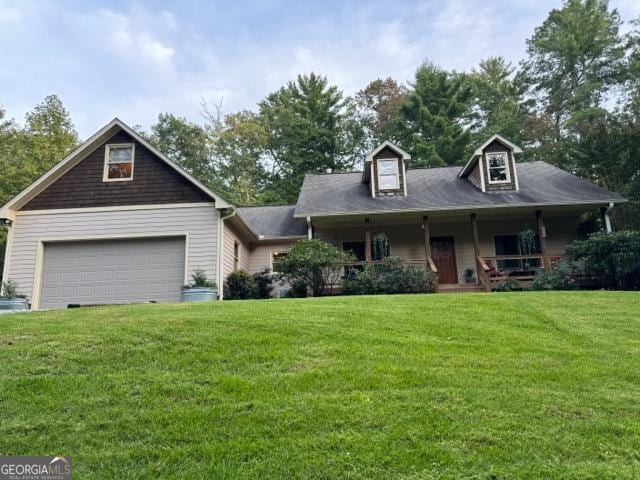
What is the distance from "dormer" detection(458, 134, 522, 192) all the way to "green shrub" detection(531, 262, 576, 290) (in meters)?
3.92

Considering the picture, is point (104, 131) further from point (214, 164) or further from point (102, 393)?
point (214, 164)

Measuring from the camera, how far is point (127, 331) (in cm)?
595

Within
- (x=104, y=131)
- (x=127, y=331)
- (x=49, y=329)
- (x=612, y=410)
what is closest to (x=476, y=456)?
(x=612, y=410)

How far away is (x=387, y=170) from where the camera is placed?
16328 millimetres

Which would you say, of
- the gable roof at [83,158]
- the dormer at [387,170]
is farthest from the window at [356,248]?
the gable roof at [83,158]

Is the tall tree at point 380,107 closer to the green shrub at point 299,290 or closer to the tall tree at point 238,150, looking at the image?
the tall tree at point 238,150

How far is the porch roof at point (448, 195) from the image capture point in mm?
14469

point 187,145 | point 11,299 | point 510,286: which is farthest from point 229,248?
point 187,145

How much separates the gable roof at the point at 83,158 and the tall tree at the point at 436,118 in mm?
17126

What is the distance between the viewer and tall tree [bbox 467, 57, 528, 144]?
28781mm

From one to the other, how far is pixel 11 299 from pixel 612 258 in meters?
16.4

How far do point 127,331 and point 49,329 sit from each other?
1.26 meters

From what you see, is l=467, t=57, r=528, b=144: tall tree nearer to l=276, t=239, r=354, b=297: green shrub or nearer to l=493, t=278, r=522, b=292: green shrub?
l=493, t=278, r=522, b=292: green shrub

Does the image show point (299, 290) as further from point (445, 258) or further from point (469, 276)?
point (469, 276)
